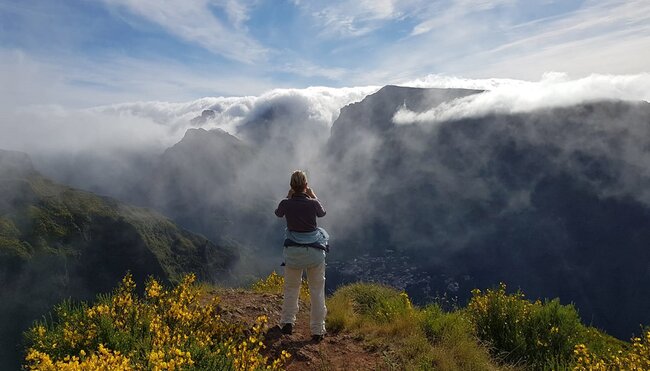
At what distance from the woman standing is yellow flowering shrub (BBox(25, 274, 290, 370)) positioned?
1.03m

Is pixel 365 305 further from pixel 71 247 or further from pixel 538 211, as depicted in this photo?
pixel 538 211

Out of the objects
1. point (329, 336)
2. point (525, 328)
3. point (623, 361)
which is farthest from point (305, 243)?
point (623, 361)

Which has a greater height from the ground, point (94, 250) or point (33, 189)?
point (33, 189)

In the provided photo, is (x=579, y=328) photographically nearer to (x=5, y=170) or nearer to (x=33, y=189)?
(x=33, y=189)

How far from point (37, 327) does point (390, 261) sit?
559 ft

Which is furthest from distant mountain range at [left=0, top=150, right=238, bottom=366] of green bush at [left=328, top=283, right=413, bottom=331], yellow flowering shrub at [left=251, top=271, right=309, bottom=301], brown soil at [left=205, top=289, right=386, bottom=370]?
brown soil at [left=205, top=289, right=386, bottom=370]

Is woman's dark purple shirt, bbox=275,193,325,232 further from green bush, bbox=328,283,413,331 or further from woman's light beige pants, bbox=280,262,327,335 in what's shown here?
green bush, bbox=328,283,413,331

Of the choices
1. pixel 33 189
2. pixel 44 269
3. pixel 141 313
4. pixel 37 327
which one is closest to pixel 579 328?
pixel 141 313

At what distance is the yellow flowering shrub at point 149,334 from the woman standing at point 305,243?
1.03 metres

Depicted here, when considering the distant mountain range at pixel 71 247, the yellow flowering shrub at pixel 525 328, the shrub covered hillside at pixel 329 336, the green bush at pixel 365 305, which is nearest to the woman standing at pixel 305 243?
the shrub covered hillside at pixel 329 336

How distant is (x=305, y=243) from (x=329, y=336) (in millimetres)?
1842

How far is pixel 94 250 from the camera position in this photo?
401ft

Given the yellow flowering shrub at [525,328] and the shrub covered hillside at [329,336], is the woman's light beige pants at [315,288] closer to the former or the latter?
the shrub covered hillside at [329,336]

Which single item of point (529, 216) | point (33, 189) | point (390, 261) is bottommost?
point (390, 261)
